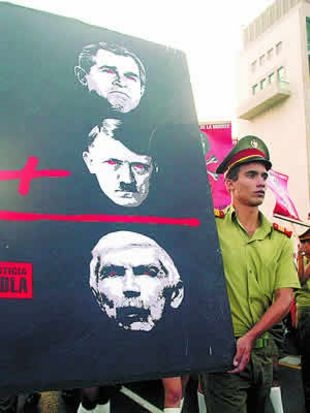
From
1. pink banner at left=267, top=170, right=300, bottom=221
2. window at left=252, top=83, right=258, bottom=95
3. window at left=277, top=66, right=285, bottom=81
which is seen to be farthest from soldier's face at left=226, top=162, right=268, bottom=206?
window at left=252, top=83, right=258, bottom=95

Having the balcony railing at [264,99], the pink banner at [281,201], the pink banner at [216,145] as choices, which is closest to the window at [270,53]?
the balcony railing at [264,99]

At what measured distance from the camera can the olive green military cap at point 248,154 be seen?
2.17 m

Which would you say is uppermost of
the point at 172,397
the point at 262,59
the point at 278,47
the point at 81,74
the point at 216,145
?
the point at 262,59

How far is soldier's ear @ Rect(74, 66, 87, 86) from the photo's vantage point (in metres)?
1.51

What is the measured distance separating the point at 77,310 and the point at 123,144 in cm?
56

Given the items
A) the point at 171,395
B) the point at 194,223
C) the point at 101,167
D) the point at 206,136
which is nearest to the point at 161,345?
the point at 194,223

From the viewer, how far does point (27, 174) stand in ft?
4.40

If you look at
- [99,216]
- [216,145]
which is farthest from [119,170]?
[216,145]

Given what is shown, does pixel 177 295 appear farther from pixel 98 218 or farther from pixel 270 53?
pixel 270 53

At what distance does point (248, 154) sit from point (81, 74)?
3.16 ft

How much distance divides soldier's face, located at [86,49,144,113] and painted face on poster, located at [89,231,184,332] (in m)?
0.45

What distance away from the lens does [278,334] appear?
239cm

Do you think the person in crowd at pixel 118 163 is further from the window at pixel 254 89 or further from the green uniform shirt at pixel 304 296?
the window at pixel 254 89

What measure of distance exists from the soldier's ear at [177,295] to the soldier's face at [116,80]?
0.60 meters
